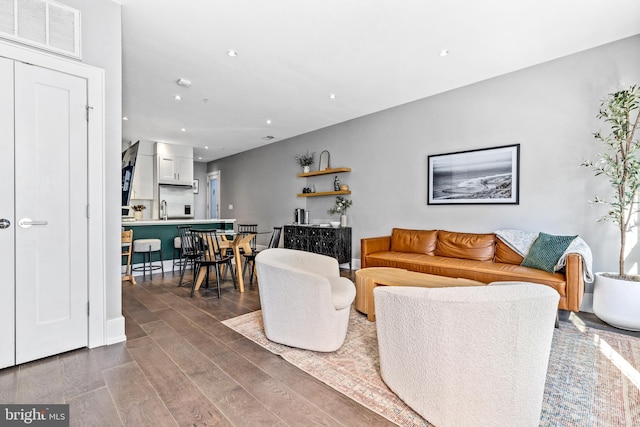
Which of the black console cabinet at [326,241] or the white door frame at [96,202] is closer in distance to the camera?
the white door frame at [96,202]

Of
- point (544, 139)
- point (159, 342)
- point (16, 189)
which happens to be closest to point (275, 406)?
point (159, 342)

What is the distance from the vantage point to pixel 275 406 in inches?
65.7

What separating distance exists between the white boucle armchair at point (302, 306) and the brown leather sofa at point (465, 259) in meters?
1.71

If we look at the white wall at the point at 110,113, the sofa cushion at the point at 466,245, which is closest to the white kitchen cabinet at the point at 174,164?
the white wall at the point at 110,113

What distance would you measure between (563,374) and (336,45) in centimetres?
332

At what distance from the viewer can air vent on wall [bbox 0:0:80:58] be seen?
2022 mm

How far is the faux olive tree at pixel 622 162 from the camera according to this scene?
2779 millimetres

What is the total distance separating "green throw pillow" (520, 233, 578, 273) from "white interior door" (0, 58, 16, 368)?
14.8 ft

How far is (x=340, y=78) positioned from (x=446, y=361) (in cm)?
347

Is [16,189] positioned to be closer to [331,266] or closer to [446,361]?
[331,266]

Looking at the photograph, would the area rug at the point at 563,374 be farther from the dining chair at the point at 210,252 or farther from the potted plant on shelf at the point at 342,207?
the potted plant on shelf at the point at 342,207

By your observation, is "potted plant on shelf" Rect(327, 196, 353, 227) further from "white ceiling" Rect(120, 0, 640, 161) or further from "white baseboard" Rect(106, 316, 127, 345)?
"white baseboard" Rect(106, 316, 127, 345)

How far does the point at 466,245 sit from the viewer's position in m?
3.99
